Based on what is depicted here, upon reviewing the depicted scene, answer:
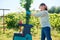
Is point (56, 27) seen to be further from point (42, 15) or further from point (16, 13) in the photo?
point (42, 15)

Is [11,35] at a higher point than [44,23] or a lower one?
lower

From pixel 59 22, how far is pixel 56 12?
37cm

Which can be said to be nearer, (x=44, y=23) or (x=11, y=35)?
(x=44, y=23)

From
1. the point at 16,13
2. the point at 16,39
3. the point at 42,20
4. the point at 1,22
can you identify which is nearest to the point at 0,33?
the point at 1,22

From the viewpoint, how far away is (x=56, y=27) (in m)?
5.23

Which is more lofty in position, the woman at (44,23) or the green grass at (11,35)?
the woman at (44,23)

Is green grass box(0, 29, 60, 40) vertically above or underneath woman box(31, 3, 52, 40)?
underneath

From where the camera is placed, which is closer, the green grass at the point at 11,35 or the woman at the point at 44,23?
the woman at the point at 44,23

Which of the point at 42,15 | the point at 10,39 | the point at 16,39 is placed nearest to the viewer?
the point at 42,15

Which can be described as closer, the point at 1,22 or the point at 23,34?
the point at 23,34

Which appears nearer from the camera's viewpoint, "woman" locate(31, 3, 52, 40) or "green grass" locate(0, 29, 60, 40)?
"woman" locate(31, 3, 52, 40)

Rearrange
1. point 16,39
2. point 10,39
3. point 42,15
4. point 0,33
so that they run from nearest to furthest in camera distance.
Answer: point 42,15 → point 16,39 → point 10,39 → point 0,33

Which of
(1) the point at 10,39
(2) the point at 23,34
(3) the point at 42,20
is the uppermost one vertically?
(3) the point at 42,20

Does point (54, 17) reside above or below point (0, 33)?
above
